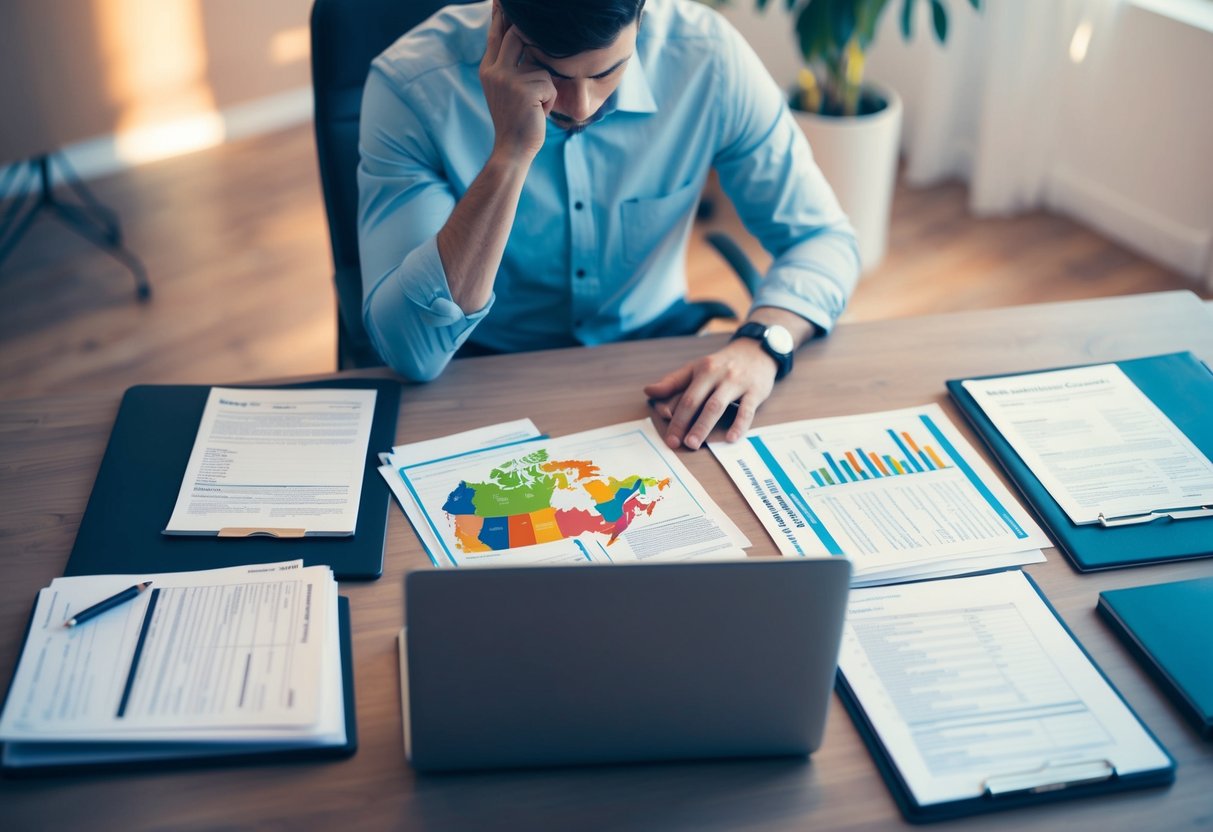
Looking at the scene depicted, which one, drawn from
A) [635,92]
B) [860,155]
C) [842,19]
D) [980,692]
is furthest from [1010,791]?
[860,155]

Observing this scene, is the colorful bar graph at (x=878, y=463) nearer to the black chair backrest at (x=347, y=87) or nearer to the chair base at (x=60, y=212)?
the black chair backrest at (x=347, y=87)

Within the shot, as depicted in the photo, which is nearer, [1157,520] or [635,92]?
[1157,520]

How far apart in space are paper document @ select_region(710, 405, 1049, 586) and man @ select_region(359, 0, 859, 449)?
0.08 metres

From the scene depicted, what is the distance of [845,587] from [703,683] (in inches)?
5.7

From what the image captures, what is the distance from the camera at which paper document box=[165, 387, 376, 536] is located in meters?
1.14

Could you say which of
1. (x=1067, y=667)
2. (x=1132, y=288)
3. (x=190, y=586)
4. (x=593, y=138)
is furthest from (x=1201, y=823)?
(x=1132, y=288)

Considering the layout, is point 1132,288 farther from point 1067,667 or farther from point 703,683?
point 703,683

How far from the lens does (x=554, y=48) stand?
1.26m

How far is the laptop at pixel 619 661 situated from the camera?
0.83 meters

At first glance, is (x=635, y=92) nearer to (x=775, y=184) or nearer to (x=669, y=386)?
(x=775, y=184)

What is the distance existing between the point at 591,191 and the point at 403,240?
31 centimetres

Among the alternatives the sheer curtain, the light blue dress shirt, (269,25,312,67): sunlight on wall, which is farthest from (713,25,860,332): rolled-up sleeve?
(269,25,312,67): sunlight on wall

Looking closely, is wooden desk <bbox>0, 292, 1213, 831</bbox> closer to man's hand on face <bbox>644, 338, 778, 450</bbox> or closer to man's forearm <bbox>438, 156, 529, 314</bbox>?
man's hand on face <bbox>644, 338, 778, 450</bbox>

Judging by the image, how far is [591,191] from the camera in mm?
1571
